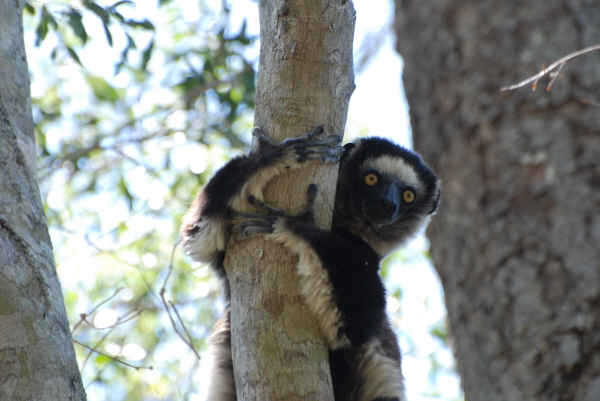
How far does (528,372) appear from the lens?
3459 millimetres

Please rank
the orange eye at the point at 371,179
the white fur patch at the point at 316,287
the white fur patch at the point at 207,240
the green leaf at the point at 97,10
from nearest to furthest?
the white fur patch at the point at 316,287, the white fur patch at the point at 207,240, the orange eye at the point at 371,179, the green leaf at the point at 97,10

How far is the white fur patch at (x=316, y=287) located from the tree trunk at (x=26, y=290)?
3.41 feet

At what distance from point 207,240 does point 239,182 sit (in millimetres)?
393

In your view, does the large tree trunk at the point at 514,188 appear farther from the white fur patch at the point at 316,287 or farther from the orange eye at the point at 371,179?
the white fur patch at the point at 316,287

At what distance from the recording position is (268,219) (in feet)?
9.89

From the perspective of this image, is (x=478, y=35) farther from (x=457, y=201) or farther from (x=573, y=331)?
(x=573, y=331)

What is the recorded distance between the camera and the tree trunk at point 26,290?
248 centimetres

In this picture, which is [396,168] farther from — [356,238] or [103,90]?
[103,90]

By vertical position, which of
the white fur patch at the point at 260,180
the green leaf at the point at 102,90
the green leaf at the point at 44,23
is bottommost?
the white fur patch at the point at 260,180

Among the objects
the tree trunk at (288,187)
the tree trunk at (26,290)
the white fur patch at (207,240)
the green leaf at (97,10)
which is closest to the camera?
the tree trunk at (26,290)

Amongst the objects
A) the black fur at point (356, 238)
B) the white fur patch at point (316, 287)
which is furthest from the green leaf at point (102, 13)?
the white fur patch at point (316, 287)

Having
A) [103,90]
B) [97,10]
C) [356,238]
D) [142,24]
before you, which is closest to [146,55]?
[142,24]

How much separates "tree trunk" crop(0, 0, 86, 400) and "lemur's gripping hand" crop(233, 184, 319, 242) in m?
0.89

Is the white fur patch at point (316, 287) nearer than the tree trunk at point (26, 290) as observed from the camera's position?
No
